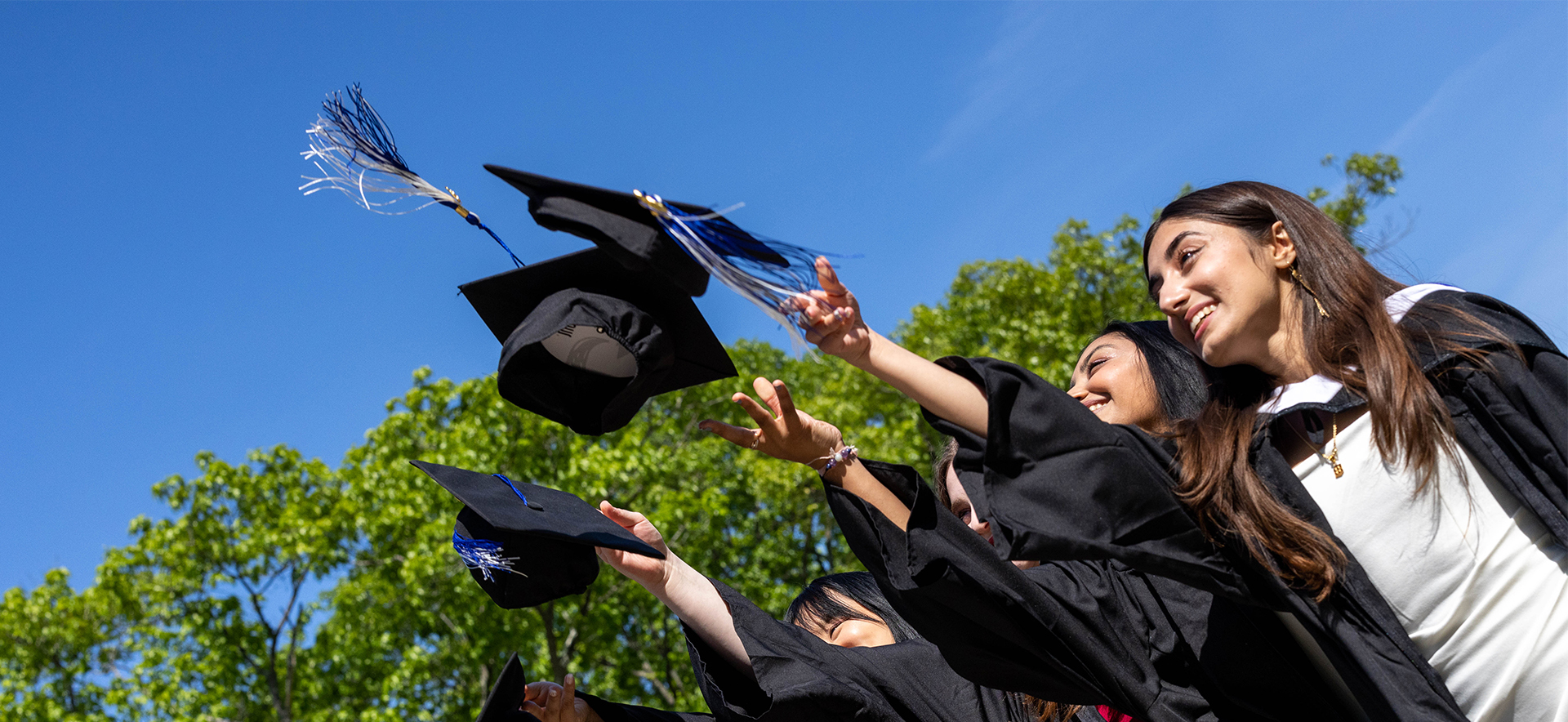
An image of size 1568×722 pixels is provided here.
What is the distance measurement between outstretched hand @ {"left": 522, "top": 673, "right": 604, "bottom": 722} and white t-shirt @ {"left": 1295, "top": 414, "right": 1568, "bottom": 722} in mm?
2338

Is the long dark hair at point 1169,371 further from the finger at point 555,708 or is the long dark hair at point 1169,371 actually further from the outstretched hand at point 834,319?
the finger at point 555,708

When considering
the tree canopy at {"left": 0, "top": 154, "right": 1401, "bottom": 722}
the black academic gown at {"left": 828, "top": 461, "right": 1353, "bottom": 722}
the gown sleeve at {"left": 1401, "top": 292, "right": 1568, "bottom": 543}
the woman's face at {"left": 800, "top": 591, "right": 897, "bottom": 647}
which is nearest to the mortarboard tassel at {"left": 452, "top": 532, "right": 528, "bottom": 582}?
the black academic gown at {"left": 828, "top": 461, "right": 1353, "bottom": 722}

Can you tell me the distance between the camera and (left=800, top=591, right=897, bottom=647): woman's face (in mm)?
3820

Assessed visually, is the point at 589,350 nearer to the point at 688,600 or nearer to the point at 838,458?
the point at 838,458

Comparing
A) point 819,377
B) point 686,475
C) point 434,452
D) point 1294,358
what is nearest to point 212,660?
point 434,452

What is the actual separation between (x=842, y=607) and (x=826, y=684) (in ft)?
3.07

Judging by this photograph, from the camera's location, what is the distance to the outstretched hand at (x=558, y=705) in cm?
344

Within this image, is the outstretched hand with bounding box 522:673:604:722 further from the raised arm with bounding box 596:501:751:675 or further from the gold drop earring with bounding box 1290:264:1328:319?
the gold drop earring with bounding box 1290:264:1328:319

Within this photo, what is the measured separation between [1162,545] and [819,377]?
820 inches

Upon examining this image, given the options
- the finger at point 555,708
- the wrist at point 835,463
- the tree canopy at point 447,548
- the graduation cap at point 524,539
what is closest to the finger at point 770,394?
the wrist at point 835,463

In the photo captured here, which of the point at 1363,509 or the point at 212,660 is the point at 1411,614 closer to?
the point at 1363,509

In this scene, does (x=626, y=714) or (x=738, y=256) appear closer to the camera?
(x=738, y=256)

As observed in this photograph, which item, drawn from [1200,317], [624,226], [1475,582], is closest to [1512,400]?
[1475,582]

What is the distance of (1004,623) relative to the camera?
244cm
